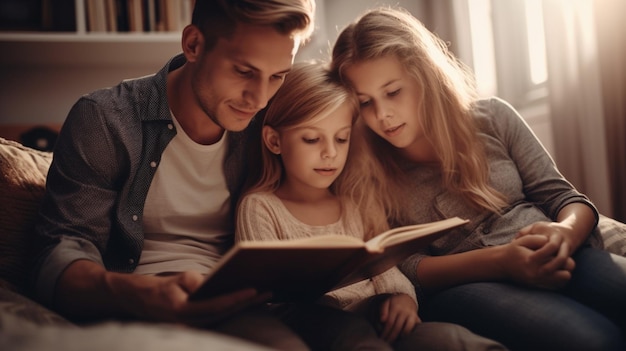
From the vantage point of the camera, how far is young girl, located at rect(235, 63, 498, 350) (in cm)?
124

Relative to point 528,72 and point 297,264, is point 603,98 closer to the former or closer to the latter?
point 528,72

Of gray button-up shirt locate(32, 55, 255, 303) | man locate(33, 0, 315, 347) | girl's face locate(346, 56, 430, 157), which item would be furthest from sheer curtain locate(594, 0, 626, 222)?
gray button-up shirt locate(32, 55, 255, 303)

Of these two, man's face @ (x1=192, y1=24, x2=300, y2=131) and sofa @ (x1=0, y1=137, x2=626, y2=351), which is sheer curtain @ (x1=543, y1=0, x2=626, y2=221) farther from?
man's face @ (x1=192, y1=24, x2=300, y2=131)

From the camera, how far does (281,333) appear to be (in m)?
0.92

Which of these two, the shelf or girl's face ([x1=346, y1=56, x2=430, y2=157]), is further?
the shelf

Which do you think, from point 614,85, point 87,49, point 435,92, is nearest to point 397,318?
point 435,92

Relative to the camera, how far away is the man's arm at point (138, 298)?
2.70 feet

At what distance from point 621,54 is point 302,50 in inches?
51.1

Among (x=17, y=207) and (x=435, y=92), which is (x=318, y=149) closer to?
(x=435, y=92)

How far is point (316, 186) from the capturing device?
→ 1.37m

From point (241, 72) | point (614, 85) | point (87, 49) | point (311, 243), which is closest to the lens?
point (311, 243)

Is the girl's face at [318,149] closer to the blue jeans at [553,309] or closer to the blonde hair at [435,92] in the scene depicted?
the blonde hair at [435,92]

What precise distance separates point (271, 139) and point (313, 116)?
0.13 meters

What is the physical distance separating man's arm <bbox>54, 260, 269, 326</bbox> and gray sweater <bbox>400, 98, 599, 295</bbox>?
59 cm
